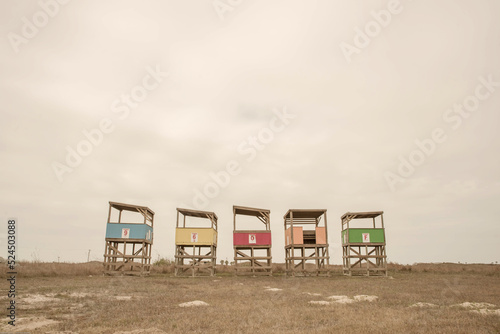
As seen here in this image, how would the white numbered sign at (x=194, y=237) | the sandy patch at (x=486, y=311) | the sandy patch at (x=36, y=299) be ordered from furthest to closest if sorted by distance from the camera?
the white numbered sign at (x=194, y=237) < the sandy patch at (x=36, y=299) < the sandy patch at (x=486, y=311)

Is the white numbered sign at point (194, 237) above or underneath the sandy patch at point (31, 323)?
above

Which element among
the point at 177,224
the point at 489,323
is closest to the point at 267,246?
the point at 177,224

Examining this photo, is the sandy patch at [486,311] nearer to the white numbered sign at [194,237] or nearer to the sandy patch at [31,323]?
the sandy patch at [31,323]

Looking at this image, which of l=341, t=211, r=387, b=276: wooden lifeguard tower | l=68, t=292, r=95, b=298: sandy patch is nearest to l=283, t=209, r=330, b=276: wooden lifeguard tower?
l=341, t=211, r=387, b=276: wooden lifeguard tower

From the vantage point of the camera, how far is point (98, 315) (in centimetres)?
925

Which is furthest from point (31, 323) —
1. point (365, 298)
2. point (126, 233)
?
point (126, 233)

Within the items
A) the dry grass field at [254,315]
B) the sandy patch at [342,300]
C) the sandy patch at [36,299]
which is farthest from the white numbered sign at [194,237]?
the sandy patch at [342,300]

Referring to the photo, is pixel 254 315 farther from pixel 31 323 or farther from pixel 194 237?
pixel 194 237

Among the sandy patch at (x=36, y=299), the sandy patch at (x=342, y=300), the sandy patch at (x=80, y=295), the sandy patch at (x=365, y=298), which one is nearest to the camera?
the sandy patch at (x=342, y=300)

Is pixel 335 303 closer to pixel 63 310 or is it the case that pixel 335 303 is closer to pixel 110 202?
pixel 63 310

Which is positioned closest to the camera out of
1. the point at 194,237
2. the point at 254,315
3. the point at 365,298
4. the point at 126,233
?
the point at 254,315

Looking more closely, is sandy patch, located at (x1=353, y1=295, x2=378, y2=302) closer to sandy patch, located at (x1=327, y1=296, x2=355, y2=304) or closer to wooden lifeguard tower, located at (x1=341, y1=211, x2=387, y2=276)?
sandy patch, located at (x1=327, y1=296, x2=355, y2=304)

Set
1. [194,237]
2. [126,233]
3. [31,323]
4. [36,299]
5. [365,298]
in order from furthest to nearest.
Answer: [194,237], [126,233], [365,298], [36,299], [31,323]

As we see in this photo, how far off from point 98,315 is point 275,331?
4980 millimetres
